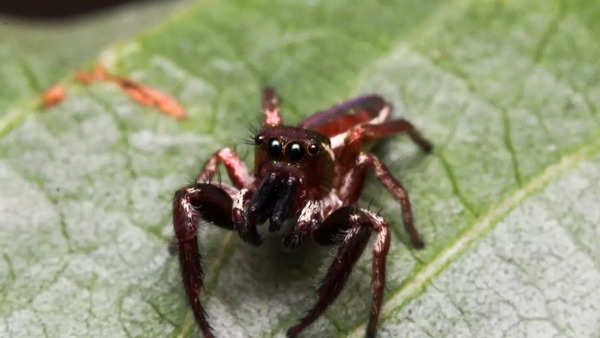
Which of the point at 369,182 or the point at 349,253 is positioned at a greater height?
the point at 349,253

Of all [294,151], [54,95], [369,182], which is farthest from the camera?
[54,95]

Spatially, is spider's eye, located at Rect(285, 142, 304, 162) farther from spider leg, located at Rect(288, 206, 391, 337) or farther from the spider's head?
spider leg, located at Rect(288, 206, 391, 337)

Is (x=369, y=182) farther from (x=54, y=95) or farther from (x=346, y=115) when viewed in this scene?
(x=54, y=95)

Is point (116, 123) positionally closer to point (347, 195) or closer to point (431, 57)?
point (347, 195)

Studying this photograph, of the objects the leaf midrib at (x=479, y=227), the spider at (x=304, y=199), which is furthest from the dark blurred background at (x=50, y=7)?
the leaf midrib at (x=479, y=227)

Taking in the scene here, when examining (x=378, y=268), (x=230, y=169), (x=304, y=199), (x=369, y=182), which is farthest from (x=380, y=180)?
(x=230, y=169)

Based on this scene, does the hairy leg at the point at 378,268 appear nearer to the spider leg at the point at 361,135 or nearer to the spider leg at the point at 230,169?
the spider leg at the point at 361,135
